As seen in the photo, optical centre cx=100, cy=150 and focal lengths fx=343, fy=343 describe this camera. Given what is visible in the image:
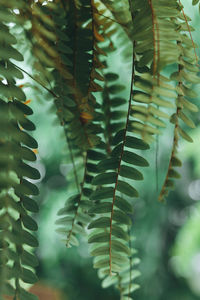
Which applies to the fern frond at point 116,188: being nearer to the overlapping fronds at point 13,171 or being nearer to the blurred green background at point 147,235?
the overlapping fronds at point 13,171

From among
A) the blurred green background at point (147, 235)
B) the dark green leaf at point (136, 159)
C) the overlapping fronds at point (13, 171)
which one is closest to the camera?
the overlapping fronds at point (13, 171)

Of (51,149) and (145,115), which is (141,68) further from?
(51,149)

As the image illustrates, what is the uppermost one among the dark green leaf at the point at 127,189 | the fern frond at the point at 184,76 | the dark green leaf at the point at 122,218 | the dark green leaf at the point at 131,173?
the fern frond at the point at 184,76

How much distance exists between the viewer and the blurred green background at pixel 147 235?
10.1 feet

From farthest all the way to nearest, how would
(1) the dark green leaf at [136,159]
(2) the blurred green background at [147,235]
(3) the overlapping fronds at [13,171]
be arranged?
(2) the blurred green background at [147,235] < (1) the dark green leaf at [136,159] < (3) the overlapping fronds at [13,171]

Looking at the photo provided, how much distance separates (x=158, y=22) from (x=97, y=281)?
408 cm

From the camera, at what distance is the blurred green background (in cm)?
308

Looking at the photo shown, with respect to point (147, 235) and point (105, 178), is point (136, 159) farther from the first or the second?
point (147, 235)

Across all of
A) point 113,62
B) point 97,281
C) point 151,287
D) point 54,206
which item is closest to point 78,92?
point 113,62

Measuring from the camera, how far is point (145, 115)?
33 centimetres

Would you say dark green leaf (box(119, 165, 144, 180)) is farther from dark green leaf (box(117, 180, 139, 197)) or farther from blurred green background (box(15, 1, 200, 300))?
blurred green background (box(15, 1, 200, 300))

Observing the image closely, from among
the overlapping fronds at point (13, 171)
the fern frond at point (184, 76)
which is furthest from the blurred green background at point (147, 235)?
the overlapping fronds at point (13, 171)

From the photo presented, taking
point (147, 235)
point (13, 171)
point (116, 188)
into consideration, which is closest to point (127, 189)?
point (116, 188)

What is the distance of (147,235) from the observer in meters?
3.61
